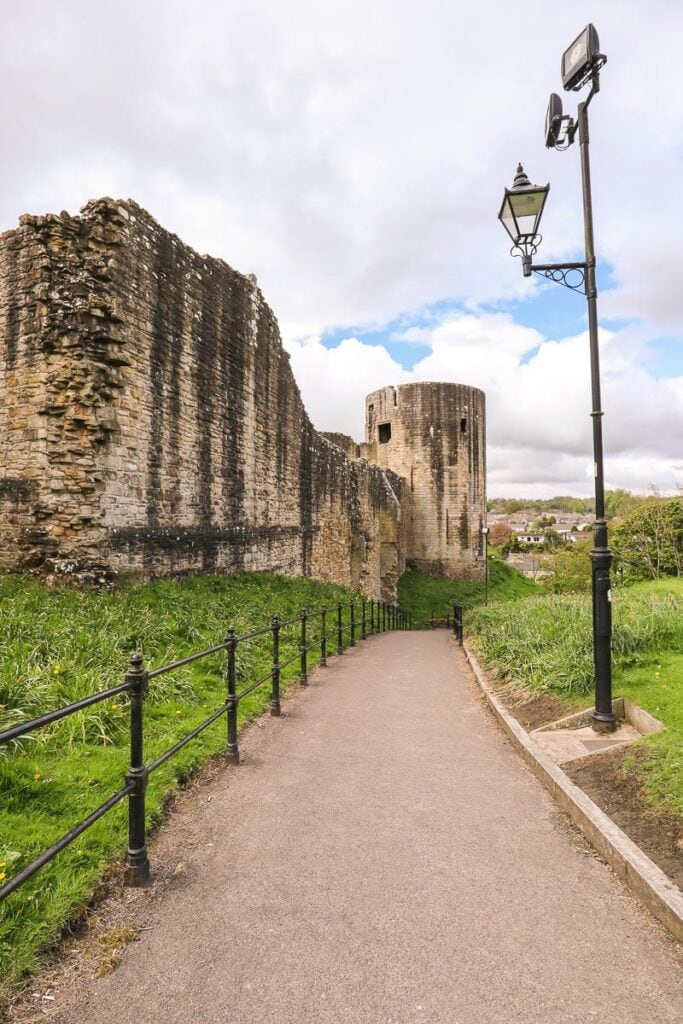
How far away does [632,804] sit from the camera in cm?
399

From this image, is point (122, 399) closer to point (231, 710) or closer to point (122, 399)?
point (122, 399)

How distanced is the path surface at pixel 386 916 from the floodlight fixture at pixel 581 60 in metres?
6.79

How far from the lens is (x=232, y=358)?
12727mm

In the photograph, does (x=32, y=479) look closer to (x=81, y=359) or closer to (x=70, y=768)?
(x=81, y=359)

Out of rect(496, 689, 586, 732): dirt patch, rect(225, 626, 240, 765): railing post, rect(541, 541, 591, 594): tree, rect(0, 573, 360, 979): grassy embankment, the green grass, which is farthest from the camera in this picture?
rect(541, 541, 591, 594): tree

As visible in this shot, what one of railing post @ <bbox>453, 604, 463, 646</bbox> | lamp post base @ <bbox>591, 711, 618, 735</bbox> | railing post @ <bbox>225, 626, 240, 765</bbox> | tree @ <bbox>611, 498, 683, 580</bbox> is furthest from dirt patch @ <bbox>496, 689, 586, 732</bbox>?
tree @ <bbox>611, 498, 683, 580</bbox>

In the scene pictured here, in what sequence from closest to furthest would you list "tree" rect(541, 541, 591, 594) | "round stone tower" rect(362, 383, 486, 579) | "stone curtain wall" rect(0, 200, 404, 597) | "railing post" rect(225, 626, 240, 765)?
"railing post" rect(225, 626, 240, 765) → "stone curtain wall" rect(0, 200, 404, 597) → "round stone tower" rect(362, 383, 486, 579) → "tree" rect(541, 541, 591, 594)

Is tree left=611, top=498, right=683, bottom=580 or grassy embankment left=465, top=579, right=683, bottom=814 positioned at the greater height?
tree left=611, top=498, right=683, bottom=580

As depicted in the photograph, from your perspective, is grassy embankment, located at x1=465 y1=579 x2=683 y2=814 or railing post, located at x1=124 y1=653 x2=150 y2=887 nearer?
railing post, located at x1=124 y1=653 x2=150 y2=887

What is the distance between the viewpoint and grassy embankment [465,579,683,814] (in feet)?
14.1

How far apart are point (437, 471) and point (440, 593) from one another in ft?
22.4

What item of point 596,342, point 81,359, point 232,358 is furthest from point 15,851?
point 232,358

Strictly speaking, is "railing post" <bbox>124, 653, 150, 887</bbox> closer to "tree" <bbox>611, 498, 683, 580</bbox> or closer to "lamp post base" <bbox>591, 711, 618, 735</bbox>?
"lamp post base" <bbox>591, 711, 618, 735</bbox>

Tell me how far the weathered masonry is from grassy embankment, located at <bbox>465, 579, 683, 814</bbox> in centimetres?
623
